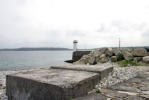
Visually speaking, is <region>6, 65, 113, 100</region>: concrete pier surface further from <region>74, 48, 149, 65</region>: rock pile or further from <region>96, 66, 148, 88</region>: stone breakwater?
<region>74, 48, 149, 65</region>: rock pile

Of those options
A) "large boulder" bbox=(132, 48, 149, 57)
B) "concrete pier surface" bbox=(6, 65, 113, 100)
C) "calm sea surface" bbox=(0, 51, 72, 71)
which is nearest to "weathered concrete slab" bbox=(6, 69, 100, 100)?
"concrete pier surface" bbox=(6, 65, 113, 100)

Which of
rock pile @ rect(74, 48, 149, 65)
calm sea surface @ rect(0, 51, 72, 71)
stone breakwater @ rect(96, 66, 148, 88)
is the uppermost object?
Result: rock pile @ rect(74, 48, 149, 65)

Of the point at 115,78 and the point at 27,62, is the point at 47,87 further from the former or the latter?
the point at 27,62

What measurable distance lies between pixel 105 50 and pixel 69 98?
9.00 m

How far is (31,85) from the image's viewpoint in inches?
99.0

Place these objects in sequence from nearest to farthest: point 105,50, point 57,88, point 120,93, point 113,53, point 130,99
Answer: point 130,99
point 57,88
point 120,93
point 113,53
point 105,50

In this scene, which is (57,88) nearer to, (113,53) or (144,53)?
(144,53)

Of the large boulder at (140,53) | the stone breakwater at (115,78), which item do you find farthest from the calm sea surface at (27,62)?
the stone breakwater at (115,78)

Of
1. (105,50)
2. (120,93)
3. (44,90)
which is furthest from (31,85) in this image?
(105,50)

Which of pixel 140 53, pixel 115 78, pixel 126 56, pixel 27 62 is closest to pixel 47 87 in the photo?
pixel 115 78

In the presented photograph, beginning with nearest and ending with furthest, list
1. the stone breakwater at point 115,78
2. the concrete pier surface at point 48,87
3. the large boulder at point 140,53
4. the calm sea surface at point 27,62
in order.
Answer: the concrete pier surface at point 48,87
the stone breakwater at point 115,78
the large boulder at point 140,53
the calm sea surface at point 27,62

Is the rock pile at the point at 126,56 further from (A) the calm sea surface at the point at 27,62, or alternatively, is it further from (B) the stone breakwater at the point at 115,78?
(A) the calm sea surface at the point at 27,62

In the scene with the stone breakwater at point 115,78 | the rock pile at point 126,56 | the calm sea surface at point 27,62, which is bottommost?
the calm sea surface at point 27,62

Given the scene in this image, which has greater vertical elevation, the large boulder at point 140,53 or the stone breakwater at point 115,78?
the large boulder at point 140,53
